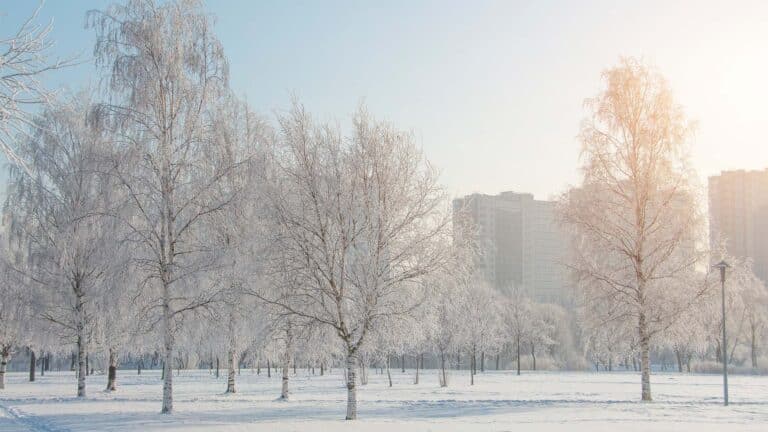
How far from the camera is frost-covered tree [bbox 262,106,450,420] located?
74.0 feet

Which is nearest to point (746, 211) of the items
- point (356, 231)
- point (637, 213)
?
point (637, 213)

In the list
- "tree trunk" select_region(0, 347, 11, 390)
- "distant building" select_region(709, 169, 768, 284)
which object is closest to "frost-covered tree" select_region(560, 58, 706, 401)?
"tree trunk" select_region(0, 347, 11, 390)

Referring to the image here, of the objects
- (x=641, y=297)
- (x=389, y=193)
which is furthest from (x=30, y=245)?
(x=641, y=297)

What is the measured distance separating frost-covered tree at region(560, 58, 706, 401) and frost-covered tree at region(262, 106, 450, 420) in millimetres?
10906

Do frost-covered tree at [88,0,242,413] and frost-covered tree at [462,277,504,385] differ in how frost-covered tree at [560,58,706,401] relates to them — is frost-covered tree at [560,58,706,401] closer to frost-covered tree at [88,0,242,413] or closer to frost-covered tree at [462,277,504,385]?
frost-covered tree at [88,0,242,413]

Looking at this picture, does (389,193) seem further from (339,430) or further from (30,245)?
(30,245)

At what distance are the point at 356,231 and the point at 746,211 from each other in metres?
118

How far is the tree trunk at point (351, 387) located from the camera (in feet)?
74.0

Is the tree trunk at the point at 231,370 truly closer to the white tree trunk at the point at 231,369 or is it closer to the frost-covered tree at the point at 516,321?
the white tree trunk at the point at 231,369

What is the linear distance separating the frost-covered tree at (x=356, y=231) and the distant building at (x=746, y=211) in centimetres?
11063

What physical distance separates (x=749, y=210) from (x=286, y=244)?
119083 millimetres

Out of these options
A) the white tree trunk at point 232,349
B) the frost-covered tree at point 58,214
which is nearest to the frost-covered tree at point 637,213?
the white tree trunk at point 232,349

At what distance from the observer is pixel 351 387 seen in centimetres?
2273

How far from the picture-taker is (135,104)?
24578mm
